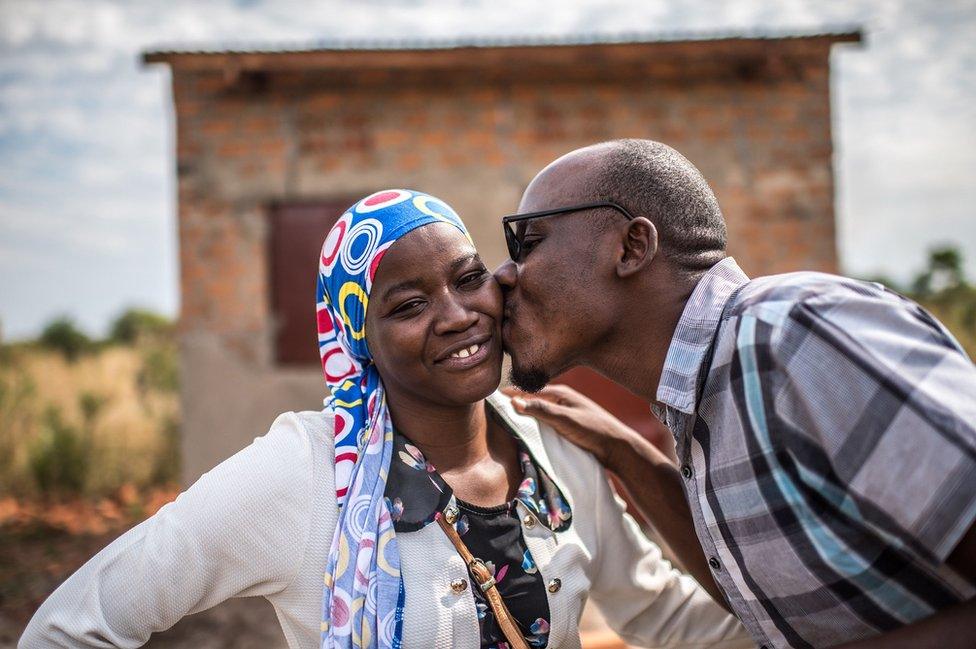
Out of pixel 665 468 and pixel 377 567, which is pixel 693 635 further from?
pixel 377 567

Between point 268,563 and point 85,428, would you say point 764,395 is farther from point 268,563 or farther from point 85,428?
point 85,428

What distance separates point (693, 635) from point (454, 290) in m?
1.46

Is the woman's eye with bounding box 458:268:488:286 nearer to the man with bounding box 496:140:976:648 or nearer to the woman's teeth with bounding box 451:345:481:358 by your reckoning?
the man with bounding box 496:140:976:648

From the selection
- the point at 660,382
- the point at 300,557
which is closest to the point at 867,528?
the point at 660,382

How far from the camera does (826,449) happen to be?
64.1 inches

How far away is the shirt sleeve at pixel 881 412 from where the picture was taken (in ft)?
4.97

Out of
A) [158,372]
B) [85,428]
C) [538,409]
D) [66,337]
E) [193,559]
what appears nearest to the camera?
[193,559]

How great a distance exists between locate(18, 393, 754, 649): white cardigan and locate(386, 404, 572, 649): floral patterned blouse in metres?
0.04

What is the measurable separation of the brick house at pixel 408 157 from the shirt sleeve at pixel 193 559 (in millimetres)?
4916

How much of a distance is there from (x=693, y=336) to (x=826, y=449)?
48 cm

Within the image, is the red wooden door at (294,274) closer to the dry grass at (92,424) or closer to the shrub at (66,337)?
the dry grass at (92,424)

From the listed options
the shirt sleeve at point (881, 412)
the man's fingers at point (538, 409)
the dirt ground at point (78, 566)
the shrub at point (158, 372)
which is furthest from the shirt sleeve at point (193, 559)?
the shrub at point (158, 372)

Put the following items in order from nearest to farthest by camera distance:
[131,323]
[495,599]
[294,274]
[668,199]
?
[495,599] → [668,199] → [294,274] → [131,323]

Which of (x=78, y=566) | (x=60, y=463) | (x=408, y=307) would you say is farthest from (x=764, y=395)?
(x=60, y=463)
